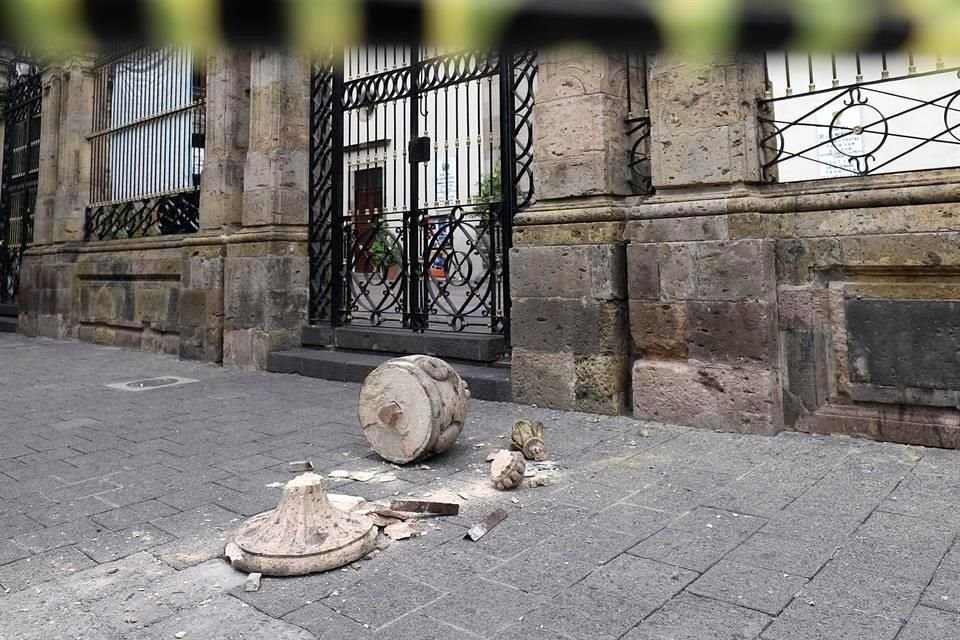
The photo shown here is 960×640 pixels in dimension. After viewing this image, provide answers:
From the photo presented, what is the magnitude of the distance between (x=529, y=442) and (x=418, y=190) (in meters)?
3.89

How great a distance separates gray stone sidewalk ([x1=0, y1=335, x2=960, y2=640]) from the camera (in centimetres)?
210

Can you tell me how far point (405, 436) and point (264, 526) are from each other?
1202 millimetres

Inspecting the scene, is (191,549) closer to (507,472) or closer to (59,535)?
(59,535)

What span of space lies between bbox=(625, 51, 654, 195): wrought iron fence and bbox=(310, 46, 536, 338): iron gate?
0.97 m

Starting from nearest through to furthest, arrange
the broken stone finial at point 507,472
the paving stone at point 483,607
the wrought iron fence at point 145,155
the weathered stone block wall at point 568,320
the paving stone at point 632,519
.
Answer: the paving stone at point 483,607 < the paving stone at point 632,519 < the broken stone finial at point 507,472 < the weathered stone block wall at point 568,320 < the wrought iron fence at point 145,155

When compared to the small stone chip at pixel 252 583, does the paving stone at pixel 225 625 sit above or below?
below

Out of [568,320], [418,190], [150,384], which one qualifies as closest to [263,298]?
[150,384]

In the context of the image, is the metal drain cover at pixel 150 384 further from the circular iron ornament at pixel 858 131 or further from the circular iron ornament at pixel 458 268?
the circular iron ornament at pixel 858 131

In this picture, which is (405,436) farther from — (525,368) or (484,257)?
(484,257)

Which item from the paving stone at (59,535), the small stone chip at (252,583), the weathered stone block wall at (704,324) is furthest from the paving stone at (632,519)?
the paving stone at (59,535)

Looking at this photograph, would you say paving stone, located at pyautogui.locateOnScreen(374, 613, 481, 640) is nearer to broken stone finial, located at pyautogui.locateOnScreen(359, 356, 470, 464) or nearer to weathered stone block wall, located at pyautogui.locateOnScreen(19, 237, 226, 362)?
broken stone finial, located at pyautogui.locateOnScreen(359, 356, 470, 464)

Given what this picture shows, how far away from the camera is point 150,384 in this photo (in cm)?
681

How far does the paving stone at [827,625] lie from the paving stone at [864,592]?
0.05 m

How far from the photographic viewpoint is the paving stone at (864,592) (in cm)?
213
